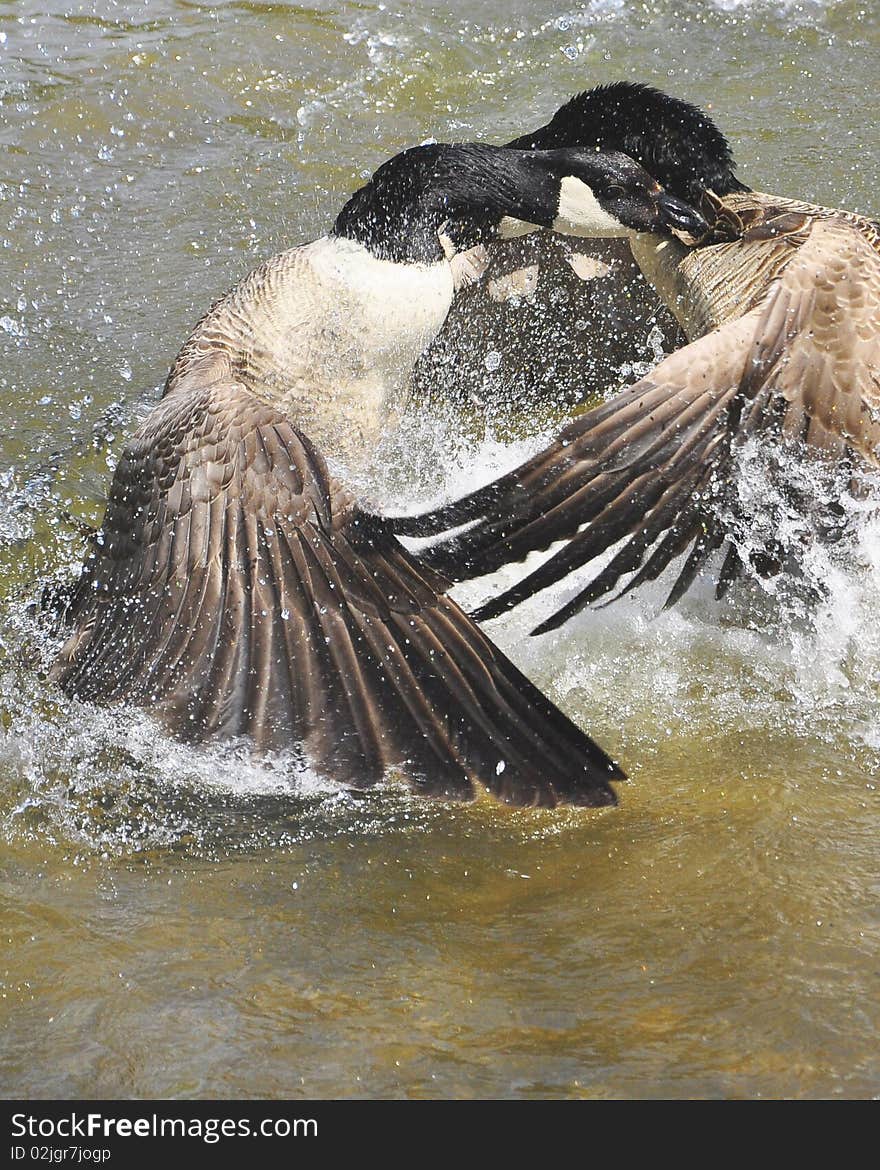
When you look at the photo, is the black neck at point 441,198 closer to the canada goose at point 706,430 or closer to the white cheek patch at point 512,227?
the white cheek patch at point 512,227

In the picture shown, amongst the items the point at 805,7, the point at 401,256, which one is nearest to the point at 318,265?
the point at 401,256

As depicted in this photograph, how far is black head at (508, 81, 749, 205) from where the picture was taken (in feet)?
15.6

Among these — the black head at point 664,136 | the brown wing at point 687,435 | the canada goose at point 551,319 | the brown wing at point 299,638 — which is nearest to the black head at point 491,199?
the black head at point 664,136

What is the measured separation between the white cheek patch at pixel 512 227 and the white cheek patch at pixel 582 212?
128 mm

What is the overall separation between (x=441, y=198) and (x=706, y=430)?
1420mm

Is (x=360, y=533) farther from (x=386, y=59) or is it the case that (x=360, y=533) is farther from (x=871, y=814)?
(x=386, y=59)

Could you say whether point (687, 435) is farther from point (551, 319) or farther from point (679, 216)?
point (551, 319)

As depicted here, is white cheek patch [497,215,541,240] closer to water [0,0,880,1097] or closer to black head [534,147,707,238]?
black head [534,147,707,238]

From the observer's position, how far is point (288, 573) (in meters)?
3.86

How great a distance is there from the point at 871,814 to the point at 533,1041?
128 cm

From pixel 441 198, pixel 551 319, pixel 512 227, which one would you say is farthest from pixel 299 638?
pixel 551 319

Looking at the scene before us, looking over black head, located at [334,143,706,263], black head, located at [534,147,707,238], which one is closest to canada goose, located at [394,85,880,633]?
black head, located at [534,147,707,238]

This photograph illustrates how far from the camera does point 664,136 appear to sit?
4.80 metres

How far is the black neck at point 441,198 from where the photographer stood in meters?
4.66
